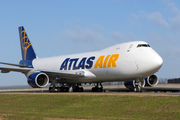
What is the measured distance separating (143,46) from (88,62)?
689 cm

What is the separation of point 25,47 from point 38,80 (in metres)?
13.6

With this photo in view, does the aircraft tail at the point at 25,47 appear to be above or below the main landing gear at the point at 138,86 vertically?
above

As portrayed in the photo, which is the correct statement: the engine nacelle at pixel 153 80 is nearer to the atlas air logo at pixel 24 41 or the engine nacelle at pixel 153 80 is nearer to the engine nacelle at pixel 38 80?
the engine nacelle at pixel 38 80

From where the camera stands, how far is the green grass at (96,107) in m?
14.4

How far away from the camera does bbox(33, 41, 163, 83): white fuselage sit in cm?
2381

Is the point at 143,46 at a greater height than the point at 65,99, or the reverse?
Result: the point at 143,46

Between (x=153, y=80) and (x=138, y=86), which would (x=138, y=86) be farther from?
(x=153, y=80)

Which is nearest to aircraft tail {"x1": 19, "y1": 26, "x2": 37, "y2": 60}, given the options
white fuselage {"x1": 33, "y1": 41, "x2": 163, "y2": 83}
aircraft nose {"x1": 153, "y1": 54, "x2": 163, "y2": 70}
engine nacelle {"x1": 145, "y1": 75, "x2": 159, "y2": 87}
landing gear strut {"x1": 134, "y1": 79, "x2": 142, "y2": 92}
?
white fuselage {"x1": 33, "y1": 41, "x2": 163, "y2": 83}

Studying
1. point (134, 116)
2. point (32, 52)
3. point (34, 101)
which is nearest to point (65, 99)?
point (34, 101)

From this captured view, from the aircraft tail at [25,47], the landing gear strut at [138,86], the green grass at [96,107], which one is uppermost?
the aircraft tail at [25,47]

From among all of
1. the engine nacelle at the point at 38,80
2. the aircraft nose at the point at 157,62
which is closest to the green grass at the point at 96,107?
the engine nacelle at the point at 38,80

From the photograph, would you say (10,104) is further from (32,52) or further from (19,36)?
(19,36)

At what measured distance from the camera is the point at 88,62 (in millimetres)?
29328

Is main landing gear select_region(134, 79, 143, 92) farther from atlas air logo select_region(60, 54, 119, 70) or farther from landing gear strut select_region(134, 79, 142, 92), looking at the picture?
atlas air logo select_region(60, 54, 119, 70)
